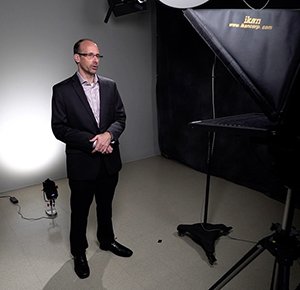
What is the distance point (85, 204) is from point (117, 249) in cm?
46

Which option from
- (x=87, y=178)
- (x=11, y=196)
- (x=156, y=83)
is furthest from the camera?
(x=156, y=83)

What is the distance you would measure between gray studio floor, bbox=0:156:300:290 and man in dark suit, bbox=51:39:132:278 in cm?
22

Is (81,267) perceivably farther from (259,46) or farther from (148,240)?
(259,46)

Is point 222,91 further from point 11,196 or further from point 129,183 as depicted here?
point 11,196

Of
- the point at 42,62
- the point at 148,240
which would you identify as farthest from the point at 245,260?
the point at 42,62

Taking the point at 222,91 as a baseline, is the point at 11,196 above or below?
below

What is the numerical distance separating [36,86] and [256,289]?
103 inches

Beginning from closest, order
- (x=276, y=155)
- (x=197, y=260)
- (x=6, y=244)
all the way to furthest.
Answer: (x=276, y=155) → (x=197, y=260) → (x=6, y=244)

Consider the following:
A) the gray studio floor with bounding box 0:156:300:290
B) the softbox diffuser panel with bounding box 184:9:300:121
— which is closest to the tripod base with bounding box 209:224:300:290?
the softbox diffuser panel with bounding box 184:9:300:121

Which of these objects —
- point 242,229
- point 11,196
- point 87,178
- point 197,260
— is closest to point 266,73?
point 87,178

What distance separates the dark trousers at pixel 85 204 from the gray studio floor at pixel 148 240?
20 centimetres

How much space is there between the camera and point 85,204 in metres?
1.83

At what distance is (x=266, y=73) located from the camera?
2.31 ft

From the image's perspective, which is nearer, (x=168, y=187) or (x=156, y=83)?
(x=168, y=187)
